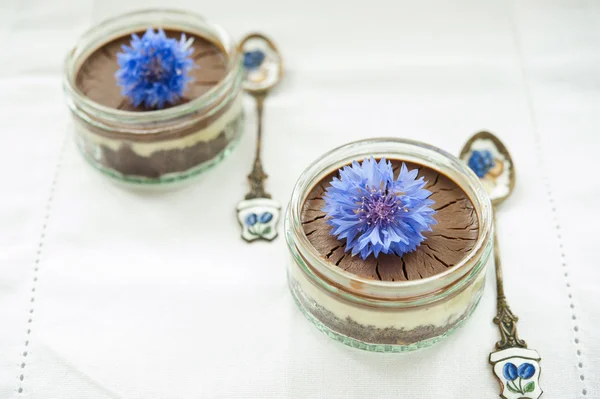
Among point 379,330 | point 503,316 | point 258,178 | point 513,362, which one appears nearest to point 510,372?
point 513,362

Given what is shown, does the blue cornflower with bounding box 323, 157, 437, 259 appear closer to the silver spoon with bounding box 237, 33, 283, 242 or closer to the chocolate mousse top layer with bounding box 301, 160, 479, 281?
the chocolate mousse top layer with bounding box 301, 160, 479, 281

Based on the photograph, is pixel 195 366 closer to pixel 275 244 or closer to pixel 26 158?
pixel 275 244

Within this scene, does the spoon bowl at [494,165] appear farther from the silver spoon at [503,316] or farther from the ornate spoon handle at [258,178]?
the ornate spoon handle at [258,178]

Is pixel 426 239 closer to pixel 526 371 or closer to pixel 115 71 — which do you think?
pixel 526 371

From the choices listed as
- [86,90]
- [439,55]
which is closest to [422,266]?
[439,55]

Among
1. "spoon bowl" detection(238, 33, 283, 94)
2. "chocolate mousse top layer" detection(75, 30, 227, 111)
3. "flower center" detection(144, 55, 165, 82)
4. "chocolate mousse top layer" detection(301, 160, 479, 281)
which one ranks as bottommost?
"chocolate mousse top layer" detection(301, 160, 479, 281)

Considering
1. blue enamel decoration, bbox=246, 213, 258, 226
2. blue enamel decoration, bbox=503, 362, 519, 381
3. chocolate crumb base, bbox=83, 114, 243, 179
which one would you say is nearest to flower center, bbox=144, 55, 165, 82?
chocolate crumb base, bbox=83, 114, 243, 179
